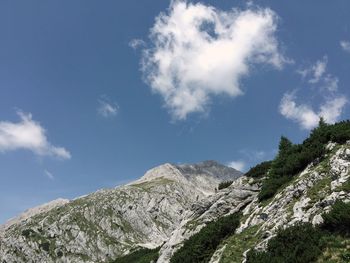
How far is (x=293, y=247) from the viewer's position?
21094 millimetres

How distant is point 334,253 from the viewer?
19250 mm

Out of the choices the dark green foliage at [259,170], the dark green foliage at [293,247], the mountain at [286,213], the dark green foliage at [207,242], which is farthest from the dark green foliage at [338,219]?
the dark green foliage at [259,170]

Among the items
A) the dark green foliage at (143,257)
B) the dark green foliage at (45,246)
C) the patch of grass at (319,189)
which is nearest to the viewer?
the patch of grass at (319,189)

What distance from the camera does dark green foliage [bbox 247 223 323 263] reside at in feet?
65.3

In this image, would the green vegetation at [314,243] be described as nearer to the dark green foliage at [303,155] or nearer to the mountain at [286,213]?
the mountain at [286,213]

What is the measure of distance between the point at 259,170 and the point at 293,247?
1018 inches

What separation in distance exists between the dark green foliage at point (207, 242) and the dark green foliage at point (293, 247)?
7.11m

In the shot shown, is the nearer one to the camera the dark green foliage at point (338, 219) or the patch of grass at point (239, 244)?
the dark green foliage at point (338, 219)

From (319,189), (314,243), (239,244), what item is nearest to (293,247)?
(314,243)

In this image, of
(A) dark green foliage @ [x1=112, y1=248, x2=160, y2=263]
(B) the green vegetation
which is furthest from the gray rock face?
(B) the green vegetation

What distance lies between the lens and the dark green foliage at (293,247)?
783 inches

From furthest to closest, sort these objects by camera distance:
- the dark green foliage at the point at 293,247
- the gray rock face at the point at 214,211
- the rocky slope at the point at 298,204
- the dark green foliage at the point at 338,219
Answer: the gray rock face at the point at 214,211 → the rocky slope at the point at 298,204 → the dark green foliage at the point at 338,219 → the dark green foliage at the point at 293,247

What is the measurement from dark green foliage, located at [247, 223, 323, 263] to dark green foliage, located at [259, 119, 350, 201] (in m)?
10.8

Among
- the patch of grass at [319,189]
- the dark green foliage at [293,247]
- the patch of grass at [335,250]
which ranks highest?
the patch of grass at [319,189]
